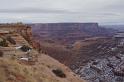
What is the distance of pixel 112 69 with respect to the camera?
53844 mm

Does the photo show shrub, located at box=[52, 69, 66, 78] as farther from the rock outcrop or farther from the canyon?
the canyon

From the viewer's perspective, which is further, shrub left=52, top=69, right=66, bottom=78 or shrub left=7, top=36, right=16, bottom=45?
shrub left=7, top=36, right=16, bottom=45

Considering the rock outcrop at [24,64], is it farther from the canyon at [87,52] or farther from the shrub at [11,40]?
the canyon at [87,52]

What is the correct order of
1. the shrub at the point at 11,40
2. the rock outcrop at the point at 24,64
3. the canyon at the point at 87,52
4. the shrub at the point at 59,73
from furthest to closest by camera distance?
1. the canyon at the point at 87,52
2. the shrub at the point at 11,40
3. the shrub at the point at 59,73
4. the rock outcrop at the point at 24,64

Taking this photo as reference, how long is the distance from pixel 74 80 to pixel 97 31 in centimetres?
15751

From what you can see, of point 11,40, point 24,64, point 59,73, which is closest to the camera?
point 24,64

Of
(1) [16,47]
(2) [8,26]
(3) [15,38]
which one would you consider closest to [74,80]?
(1) [16,47]

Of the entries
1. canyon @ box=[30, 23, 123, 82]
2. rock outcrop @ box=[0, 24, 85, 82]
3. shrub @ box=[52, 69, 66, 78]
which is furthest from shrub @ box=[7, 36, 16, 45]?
shrub @ box=[52, 69, 66, 78]

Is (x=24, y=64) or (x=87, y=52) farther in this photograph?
(x=87, y=52)

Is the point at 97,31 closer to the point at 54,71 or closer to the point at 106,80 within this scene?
the point at 106,80

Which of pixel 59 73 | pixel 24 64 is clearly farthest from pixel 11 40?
pixel 24 64

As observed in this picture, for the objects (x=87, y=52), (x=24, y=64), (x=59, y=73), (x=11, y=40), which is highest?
(x=11, y=40)

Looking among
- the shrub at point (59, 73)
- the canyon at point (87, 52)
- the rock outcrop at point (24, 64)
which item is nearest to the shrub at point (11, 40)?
the rock outcrop at point (24, 64)

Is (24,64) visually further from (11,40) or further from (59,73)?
(11,40)
